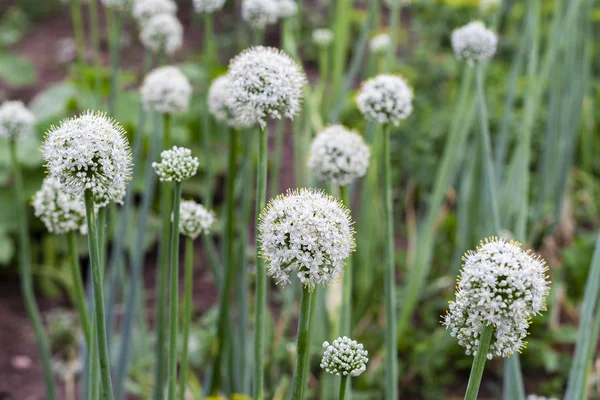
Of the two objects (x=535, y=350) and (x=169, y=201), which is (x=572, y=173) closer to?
(x=535, y=350)

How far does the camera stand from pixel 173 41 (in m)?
2.13

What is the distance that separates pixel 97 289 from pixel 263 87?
515 millimetres

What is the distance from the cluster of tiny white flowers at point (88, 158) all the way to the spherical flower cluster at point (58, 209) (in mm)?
445

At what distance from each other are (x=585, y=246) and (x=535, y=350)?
0.65 m

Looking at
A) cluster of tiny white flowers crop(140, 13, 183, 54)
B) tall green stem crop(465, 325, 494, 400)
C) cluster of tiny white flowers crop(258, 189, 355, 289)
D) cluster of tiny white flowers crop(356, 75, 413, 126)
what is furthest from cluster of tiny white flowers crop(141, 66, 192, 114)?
tall green stem crop(465, 325, 494, 400)

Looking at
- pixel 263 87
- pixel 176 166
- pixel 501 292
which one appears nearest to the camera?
pixel 501 292

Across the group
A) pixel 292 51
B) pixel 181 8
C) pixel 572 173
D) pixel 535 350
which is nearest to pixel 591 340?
pixel 535 350

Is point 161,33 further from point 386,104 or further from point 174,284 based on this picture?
point 174,284

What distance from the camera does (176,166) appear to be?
3.84ft

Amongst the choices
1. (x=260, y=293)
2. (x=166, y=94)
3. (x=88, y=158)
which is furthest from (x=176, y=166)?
(x=166, y=94)

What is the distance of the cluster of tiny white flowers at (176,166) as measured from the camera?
3.82 feet

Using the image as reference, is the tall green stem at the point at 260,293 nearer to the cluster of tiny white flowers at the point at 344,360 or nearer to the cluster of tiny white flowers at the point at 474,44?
the cluster of tiny white flowers at the point at 344,360

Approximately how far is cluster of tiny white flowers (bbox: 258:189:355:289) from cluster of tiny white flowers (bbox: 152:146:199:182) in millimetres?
222

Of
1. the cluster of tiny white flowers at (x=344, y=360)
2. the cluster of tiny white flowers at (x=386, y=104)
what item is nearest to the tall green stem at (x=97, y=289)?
the cluster of tiny white flowers at (x=344, y=360)
